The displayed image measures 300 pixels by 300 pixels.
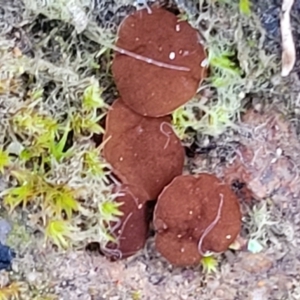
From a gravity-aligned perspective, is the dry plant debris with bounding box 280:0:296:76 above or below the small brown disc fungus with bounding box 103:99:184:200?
above

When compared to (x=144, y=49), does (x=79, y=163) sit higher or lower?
lower

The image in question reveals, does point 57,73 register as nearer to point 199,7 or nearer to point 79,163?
point 79,163

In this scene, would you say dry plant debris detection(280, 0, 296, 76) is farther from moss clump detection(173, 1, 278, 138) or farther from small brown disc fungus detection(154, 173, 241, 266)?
small brown disc fungus detection(154, 173, 241, 266)

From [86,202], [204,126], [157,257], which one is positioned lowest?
[157,257]

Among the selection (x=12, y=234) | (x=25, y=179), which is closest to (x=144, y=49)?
(x=25, y=179)

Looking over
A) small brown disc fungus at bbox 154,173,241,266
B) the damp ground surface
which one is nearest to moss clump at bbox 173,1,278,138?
the damp ground surface
